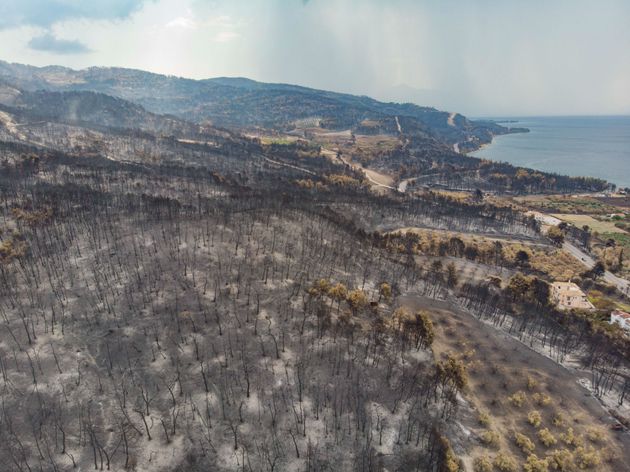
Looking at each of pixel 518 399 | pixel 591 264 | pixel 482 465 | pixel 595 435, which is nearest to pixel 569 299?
pixel 591 264

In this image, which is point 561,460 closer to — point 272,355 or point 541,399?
point 541,399

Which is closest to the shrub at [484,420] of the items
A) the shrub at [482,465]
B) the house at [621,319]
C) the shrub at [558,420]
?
the shrub at [482,465]


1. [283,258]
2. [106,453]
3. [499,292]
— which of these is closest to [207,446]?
[106,453]

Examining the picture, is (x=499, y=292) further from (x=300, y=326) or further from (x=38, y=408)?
(x=38, y=408)

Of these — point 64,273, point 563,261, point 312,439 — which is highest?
point 64,273

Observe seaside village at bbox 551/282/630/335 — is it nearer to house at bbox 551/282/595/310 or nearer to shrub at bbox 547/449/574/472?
house at bbox 551/282/595/310

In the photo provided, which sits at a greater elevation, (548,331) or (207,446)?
(207,446)
